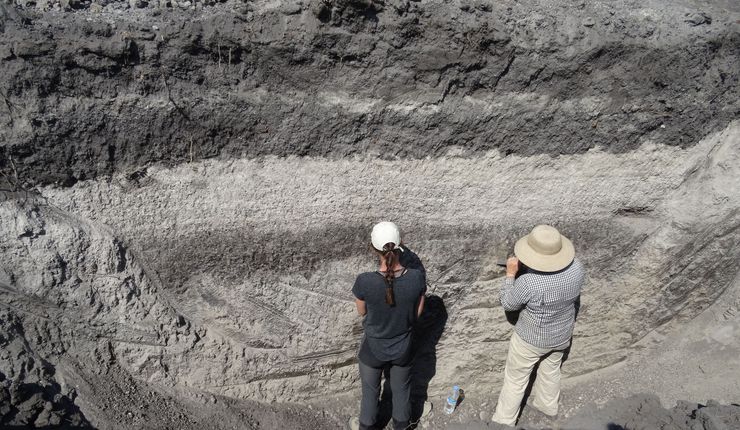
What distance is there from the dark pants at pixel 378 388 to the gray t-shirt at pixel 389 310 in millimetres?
111

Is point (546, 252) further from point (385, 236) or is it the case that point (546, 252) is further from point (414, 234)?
point (385, 236)

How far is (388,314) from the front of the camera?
306cm

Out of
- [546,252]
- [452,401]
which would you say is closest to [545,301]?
[546,252]

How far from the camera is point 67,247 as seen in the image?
3.07 m

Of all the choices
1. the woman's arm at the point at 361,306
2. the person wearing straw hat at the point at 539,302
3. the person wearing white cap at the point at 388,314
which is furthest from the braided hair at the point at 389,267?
the person wearing straw hat at the point at 539,302

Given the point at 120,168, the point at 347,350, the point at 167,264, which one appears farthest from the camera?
the point at 347,350

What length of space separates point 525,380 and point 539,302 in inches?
29.5

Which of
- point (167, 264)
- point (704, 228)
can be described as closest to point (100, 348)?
point (167, 264)

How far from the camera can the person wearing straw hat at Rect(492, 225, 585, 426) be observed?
317cm

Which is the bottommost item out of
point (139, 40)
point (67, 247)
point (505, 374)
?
point (505, 374)

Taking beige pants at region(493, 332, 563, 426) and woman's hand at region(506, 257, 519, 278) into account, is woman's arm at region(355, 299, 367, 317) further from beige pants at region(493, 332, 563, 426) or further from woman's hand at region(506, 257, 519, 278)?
beige pants at region(493, 332, 563, 426)

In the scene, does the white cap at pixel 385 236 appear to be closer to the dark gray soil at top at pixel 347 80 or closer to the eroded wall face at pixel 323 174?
the eroded wall face at pixel 323 174

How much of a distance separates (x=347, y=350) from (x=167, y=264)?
122cm

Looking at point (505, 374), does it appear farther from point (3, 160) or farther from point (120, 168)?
point (3, 160)
